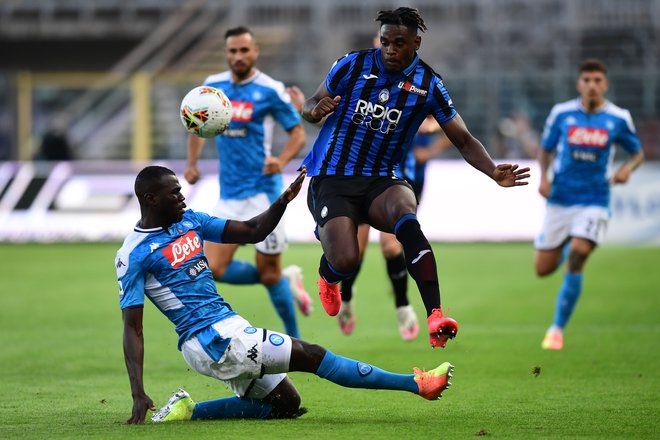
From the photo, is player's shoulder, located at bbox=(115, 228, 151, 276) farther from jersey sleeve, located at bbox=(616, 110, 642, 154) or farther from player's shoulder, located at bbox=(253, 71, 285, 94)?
jersey sleeve, located at bbox=(616, 110, 642, 154)

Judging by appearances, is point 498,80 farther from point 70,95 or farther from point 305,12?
point 70,95

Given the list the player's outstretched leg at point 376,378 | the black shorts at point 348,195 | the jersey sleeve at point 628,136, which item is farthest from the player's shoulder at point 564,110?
the player's outstretched leg at point 376,378

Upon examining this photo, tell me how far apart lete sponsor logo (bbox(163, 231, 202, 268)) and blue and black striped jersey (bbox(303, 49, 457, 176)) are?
4.47 feet

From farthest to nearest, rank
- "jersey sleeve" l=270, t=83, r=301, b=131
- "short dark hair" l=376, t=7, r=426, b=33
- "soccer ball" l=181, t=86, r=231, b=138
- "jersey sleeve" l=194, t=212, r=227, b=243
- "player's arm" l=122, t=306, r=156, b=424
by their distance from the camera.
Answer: "jersey sleeve" l=270, t=83, r=301, b=131
"soccer ball" l=181, t=86, r=231, b=138
"short dark hair" l=376, t=7, r=426, b=33
"jersey sleeve" l=194, t=212, r=227, b=243
"player's arm" l=122, t=306, r=156, b=424

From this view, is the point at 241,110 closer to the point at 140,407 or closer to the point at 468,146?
the point at 468,146

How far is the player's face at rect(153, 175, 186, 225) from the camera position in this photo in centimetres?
669

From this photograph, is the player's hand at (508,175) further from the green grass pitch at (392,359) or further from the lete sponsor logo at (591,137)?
the lete sponsor logo at (591,137)

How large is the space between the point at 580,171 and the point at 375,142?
13.9 ft

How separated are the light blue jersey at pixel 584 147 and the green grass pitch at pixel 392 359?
56.0 inches

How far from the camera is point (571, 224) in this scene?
37.4 ft

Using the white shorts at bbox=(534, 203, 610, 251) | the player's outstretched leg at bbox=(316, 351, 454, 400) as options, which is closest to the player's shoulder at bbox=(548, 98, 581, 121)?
the white shorts at bbox=(534, 203, 610, 251)

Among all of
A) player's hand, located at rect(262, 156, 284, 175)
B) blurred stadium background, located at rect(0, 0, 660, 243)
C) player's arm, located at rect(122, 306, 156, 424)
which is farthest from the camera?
blurred stadium background, located at rect(0, 0, 660, 243)

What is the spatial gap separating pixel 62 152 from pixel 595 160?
1718cm

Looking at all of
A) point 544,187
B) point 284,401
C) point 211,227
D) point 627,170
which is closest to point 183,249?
point 211,227
